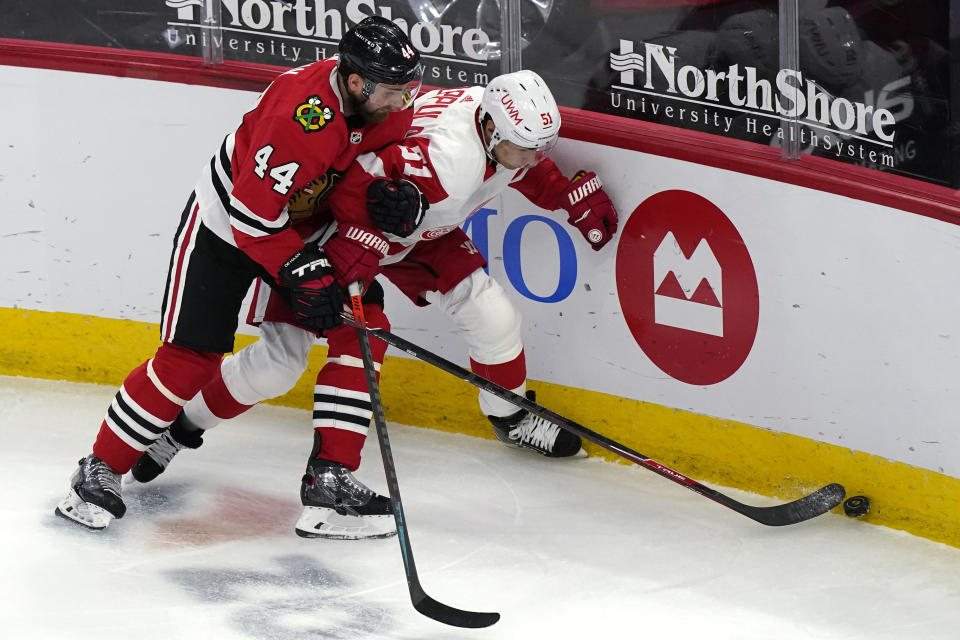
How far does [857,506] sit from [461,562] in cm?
89

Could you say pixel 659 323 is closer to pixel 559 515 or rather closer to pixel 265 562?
pixel 559 515

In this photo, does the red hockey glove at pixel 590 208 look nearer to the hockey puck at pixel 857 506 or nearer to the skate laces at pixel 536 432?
the skate laces at pixel 536 432

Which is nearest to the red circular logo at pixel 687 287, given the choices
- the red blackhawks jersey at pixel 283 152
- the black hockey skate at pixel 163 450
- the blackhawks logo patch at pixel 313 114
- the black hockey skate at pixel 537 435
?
the black hockey skate at pixel 537 435

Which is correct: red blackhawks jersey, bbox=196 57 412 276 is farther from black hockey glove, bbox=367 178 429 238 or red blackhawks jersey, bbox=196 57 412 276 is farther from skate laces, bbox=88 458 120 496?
skate laces, bbox=88 458 120 496

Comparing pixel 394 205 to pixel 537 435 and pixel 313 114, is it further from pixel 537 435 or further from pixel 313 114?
pixel 537 435

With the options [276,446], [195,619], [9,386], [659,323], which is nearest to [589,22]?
[659,323]

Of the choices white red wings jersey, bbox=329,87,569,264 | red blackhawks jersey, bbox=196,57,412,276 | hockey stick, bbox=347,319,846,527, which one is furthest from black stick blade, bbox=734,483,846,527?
red blackhawks jersey, bbox=196,57,412,276

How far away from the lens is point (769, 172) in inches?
121

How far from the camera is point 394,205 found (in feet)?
9.56

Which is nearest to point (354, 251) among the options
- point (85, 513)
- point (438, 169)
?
point (438, 169)

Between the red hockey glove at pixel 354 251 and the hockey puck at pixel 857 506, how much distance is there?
1.18 meters

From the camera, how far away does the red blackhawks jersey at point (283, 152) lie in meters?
2.77

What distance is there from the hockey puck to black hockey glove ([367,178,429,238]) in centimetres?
115

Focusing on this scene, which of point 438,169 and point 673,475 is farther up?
point 438,169
